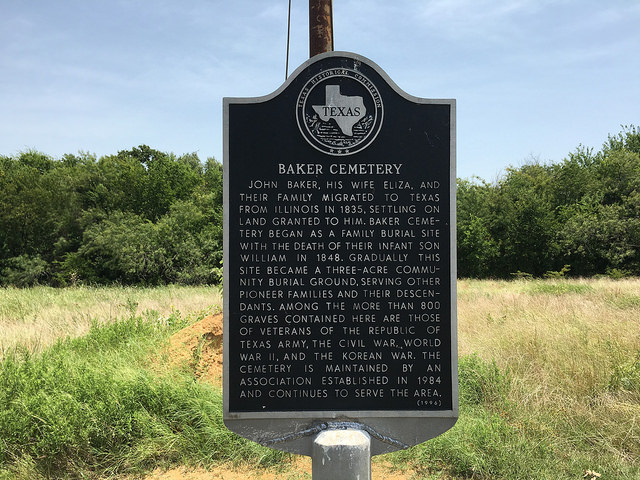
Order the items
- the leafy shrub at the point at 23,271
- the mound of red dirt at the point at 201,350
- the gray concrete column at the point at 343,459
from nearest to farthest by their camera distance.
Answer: the gray concrete column at the point at 343,459, the mound of red dirt at the point at 201,350, the leafy shrub at the point at 23,271

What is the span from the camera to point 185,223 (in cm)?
3294

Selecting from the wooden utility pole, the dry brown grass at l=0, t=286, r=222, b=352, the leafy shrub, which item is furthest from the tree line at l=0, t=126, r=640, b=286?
the wooden utility pole

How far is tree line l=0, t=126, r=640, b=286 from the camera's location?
104ft

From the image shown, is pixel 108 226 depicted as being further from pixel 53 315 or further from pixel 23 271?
pixel 53 315

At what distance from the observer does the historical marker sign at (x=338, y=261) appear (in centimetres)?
311

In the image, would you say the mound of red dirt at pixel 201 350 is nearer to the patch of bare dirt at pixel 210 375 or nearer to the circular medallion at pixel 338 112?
the patch of bare dirt at pixel 210 375

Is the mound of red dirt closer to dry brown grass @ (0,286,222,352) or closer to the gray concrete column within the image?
dry brown grass @ (0,286,222,352)

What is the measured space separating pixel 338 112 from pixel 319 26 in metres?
1.36

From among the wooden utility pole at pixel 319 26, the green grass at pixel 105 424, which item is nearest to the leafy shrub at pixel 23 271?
the green grass at pixel 105 424

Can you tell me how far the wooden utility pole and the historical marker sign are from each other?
97cm

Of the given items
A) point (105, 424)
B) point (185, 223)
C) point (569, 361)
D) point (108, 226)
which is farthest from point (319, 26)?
point (108, 226)

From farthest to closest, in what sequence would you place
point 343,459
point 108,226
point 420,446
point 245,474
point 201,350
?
point 108,226, point 201,350, point 420,446, point 245,474, point 343,459

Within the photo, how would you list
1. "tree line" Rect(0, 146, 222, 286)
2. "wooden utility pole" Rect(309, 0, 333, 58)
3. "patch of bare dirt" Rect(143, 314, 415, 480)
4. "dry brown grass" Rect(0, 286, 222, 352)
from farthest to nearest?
"tree line" Rect(0, 146, 222, 286) → "dry brown grass" Rect(0, 286, 222, 352) → "patch of bare dirt" Rect(143, 314, 415, 480) → "wooden utility pole" Rect(309, 0, 333, 58)

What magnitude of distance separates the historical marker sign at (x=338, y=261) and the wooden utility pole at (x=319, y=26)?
97cm
